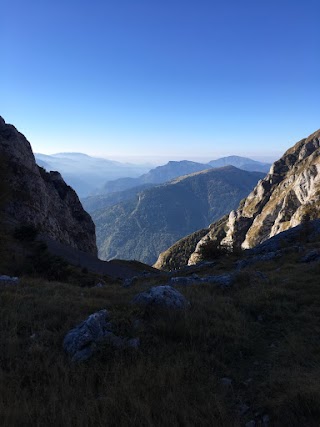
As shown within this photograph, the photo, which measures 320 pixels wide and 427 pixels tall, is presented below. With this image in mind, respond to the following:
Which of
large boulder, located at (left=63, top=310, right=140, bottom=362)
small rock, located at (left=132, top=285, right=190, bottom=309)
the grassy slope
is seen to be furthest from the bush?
large boulder, located at (left=63, top=310, right=140, bottom=362)

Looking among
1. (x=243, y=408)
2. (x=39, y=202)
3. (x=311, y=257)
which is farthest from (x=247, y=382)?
(x=39, y=202)

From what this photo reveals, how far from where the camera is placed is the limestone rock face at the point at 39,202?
5381 cm

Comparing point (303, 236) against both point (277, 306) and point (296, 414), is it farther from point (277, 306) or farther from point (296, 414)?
point (296, 414)

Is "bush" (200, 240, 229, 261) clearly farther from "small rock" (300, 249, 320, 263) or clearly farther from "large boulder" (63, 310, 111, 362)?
"large boulder" (63, 310, 111, 362)

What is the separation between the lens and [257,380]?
559cm

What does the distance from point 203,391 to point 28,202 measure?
5693 centimetres

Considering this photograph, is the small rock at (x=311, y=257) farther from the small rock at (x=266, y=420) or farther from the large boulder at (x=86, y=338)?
the small rock at (x=266, y=420)

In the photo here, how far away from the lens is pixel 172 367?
5.68 meters

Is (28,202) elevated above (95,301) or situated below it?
above

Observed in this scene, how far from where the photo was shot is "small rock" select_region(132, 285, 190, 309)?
877 cm

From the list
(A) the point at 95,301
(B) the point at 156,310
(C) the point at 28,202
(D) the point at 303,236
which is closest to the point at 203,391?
(B) the point at 156,310

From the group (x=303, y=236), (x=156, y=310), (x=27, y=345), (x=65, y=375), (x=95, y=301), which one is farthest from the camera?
(x=303, y=236)

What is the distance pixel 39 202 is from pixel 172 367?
192 feet

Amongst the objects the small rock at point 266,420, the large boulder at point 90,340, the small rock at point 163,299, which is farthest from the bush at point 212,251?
the small rock at point 266,420
